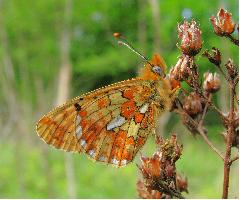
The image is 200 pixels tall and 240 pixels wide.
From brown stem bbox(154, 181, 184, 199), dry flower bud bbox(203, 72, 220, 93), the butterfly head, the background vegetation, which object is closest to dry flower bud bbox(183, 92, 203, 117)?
dry flower bud bbox(203, 72, 220, 93)

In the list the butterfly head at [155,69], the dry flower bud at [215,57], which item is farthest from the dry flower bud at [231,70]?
the butterfly head at [155,69]

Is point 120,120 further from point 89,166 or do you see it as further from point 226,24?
point 89,166

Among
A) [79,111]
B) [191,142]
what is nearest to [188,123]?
[79,111]

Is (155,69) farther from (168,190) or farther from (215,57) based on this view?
(168,190)

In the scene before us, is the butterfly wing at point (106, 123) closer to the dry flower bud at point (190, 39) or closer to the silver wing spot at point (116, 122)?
the silver wing spot at point (116, 122)

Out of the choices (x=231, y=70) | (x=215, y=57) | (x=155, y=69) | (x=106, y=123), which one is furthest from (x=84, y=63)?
(x=231, y=70)

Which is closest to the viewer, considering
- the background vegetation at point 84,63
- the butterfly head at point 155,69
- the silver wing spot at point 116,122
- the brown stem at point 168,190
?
the brown stem at point 168,190
